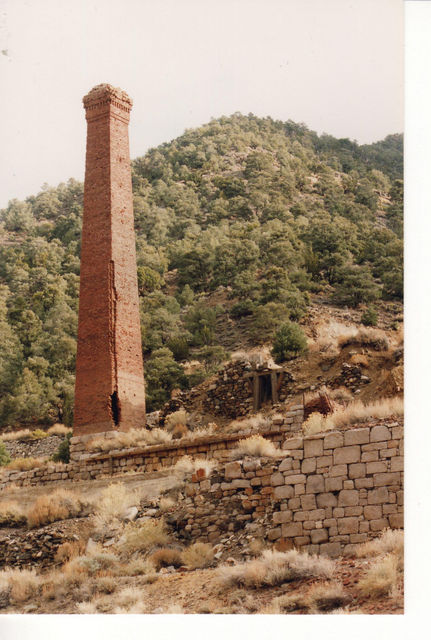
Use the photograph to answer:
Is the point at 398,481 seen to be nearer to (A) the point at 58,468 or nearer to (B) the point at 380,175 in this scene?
(A) the point at 58,468

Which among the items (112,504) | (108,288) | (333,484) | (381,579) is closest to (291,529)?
(333,484)

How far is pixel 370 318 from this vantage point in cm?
2970

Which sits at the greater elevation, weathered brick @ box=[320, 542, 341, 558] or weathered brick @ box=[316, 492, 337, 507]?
weathered brick @ box=[316, 492, 337, 507]

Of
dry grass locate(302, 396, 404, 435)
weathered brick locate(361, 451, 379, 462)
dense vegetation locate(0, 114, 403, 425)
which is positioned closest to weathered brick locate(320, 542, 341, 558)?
weathered brick locate(361, 451, 379, 462)

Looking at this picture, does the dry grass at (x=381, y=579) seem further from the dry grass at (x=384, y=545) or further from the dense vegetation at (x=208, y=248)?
the dense vegetation at (x=208, y=248)

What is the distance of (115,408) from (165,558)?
27.5ft

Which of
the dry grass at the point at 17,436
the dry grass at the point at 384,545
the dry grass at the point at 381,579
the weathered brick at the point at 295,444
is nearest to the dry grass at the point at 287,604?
the dry grass at the point at 381,579

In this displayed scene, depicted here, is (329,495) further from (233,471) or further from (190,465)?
(190,465)

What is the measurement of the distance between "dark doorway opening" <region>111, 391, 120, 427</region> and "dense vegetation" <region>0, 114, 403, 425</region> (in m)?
9.03

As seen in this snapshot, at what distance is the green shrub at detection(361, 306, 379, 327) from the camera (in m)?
29.5

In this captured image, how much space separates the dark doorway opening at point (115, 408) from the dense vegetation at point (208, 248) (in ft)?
29.6

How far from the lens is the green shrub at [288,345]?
23.2 metres

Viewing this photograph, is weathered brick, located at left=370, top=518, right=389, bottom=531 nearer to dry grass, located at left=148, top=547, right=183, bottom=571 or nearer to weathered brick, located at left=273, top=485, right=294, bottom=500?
weathered brick, located at left=273, top=485, right=294, bottom=500

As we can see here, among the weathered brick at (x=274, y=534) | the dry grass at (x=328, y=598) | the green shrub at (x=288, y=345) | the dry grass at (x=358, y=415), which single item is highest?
the green shrub at (x=288, y=345)
